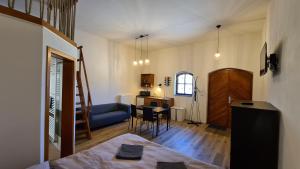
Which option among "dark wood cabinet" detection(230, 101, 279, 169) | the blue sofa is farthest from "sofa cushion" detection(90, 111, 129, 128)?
"dark wood cabinet" detection(230, 101, 279, 169)

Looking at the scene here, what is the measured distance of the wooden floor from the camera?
322cm

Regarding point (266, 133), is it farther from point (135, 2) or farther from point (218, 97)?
point (218, 97)

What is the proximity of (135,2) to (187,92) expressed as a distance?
4.29 metres

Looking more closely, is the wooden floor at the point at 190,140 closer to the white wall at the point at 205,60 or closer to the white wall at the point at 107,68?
the white wall at the point at 205,60

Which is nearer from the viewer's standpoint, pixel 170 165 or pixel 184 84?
pixel 170 165

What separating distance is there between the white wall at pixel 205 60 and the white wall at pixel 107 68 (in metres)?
1.23

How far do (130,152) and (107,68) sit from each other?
4320 millimetres

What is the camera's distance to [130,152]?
1938 millimetres

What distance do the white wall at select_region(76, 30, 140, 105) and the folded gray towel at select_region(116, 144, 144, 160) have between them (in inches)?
144

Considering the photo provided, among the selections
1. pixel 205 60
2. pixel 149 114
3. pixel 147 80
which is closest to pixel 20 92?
Result: pixel 149 114

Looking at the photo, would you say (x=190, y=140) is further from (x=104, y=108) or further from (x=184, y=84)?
(x=104, y=108)

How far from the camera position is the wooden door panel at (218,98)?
526 cm

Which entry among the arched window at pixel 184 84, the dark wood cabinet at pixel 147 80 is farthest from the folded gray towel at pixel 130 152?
the dark wood cabinet at pixel 147 80

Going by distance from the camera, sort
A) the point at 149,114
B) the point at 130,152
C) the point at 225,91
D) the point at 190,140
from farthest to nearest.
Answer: the point at 225,91 → the point at 149,114 → the point at 190,140 → the point at 130,152
